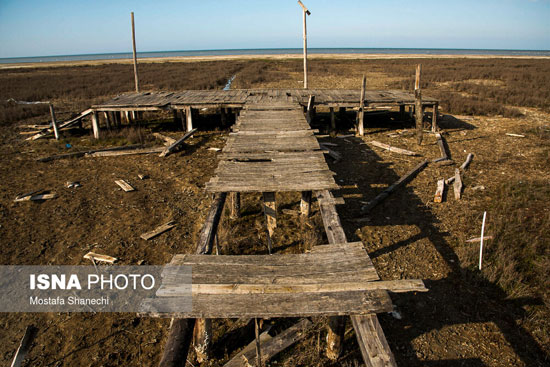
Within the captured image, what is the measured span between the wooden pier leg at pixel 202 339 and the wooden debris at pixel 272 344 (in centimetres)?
36

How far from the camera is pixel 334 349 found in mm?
3633

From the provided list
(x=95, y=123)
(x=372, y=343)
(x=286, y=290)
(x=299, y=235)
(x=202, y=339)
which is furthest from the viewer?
(x=95, y=123)

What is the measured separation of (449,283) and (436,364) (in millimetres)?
1634

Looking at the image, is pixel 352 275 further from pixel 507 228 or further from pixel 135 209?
pixel 135 209

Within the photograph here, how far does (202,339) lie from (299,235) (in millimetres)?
3035

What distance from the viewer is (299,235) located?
6262 mm

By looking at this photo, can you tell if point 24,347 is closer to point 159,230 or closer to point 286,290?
point 286,290

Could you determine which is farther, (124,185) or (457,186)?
(124,185)

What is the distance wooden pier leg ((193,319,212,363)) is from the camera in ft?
11.7

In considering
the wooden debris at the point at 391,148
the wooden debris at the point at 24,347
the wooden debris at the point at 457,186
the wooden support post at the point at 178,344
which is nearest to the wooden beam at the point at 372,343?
the wooden support post at the point at 178,344

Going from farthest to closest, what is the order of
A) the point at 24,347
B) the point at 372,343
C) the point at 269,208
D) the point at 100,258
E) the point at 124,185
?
1. the point at 124,185
2. the point at 269,208
3. the point at 100,258
4. the point at 372,343
5. the point at 24,347

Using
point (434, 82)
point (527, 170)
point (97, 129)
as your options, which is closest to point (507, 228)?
point (527, 170)

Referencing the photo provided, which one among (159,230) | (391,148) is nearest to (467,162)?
(391,148)

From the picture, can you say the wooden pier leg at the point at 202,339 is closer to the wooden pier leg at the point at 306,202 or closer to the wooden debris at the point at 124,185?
the wooden pier leg at the point at 306,202
